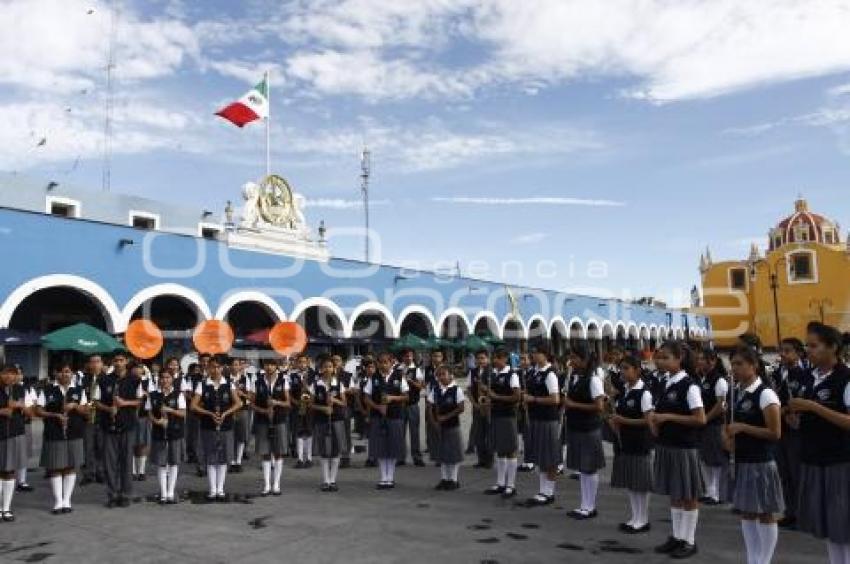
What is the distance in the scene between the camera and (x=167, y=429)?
9383 mm

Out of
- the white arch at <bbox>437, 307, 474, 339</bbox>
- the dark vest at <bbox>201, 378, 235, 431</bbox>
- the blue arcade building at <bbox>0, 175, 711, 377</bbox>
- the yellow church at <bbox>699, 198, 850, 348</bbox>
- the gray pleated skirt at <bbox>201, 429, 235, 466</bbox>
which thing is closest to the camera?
the gray pleated skirt at <bbox>201, 429, 235, 466</bbox>

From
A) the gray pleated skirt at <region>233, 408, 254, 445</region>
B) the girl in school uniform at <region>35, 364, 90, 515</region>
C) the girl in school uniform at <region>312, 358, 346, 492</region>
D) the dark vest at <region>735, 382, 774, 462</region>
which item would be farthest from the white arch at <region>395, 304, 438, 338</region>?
the dark vest at <region>735, 382, 774, 462</region>

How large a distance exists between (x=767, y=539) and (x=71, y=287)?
55.4 ft

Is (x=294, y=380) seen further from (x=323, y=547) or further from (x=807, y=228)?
(x=807, y=228)

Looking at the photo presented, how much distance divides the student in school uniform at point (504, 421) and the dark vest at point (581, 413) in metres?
1.03

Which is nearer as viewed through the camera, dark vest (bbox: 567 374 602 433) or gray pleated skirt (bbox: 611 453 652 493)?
gray pleated skirt (bbox: 611 453 652 493)

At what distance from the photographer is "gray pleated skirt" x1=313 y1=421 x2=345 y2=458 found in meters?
9.72

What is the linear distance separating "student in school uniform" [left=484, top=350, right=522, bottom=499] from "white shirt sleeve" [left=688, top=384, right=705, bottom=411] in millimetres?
3047

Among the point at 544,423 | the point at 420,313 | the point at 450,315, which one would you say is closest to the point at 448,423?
the point at 544,423

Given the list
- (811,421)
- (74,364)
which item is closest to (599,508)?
(811,421)

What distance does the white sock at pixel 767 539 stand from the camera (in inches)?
217

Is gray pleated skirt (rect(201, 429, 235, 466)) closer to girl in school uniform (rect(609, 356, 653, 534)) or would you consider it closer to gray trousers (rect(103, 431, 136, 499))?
gray trousers (rect(103, 431, 136, 499))

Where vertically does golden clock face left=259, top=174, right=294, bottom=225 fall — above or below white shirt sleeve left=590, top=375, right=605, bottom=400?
above

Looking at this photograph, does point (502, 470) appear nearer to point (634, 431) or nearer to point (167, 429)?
point (634, 431)
